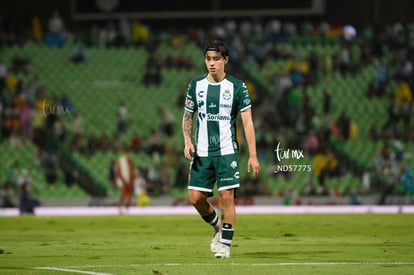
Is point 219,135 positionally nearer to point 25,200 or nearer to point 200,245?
point 200,245

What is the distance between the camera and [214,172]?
12.0 meters

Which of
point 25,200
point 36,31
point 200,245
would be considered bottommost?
point 25,200

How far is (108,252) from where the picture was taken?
42.9ft

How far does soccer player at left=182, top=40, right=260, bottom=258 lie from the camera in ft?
38.6

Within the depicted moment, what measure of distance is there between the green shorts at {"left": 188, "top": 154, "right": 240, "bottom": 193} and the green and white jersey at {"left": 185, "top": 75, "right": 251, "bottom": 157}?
78 millimetres

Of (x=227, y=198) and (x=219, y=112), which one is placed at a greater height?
(x=219, y=112)

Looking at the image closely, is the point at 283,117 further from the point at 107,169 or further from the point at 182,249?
the point at 182,249

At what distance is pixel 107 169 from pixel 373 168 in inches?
324

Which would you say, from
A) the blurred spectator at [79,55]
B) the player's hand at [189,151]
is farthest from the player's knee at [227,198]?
the blurred spectator at [79,55]

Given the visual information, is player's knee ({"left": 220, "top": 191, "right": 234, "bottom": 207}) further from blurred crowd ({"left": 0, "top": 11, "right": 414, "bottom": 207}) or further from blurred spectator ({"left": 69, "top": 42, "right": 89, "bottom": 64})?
blurred spectator ({"left": 69, "top": 42, "right": 89, "bottom": 64})

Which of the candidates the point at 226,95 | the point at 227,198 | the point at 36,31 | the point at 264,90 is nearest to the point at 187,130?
the point at 226,95

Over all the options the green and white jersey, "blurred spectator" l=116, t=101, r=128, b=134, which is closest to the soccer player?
the green and white jersey

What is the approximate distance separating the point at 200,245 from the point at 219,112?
3.05m

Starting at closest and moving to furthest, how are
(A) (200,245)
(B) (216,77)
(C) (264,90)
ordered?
(B) (216,77) < (A) (200,245) < (C) (264,90)
